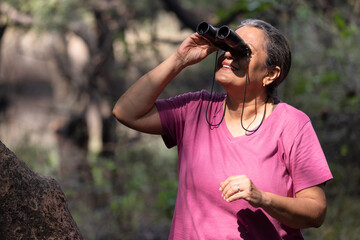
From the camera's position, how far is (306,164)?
2.06 metres

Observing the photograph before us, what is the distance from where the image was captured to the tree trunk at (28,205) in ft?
6.21

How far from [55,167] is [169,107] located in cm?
503

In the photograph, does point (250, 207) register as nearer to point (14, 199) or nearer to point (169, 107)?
point (169, 107)

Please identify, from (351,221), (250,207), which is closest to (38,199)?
(250,207)

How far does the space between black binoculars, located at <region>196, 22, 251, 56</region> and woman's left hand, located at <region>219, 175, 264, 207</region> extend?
1.77 ft

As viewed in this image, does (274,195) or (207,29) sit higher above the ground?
(207,29)

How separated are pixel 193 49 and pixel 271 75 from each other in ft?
1.13

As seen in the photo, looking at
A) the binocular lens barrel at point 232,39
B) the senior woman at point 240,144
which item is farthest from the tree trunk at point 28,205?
the binocular lens barrel at point 232,39

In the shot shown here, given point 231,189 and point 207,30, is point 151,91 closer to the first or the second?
point 207,30

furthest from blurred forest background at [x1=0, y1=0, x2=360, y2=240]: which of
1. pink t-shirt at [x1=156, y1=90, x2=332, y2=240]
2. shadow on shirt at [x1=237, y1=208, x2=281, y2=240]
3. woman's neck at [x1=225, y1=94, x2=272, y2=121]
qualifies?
shadow on shirt at [x1=237, y1=208, x2=281, y2=240]

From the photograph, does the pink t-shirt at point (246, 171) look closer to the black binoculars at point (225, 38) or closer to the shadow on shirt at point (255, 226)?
the shadow on shirt at point (255, 226)

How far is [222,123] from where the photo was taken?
2.26 metres

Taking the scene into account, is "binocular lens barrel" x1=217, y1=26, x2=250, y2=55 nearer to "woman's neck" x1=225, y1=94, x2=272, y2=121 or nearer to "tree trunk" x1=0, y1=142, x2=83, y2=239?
"woman's neck" x1=225, y1=94, x2=272, y2=121

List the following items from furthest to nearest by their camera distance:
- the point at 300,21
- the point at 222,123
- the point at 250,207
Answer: the point at 300,21, the point at 222,123, the point at 250,207
